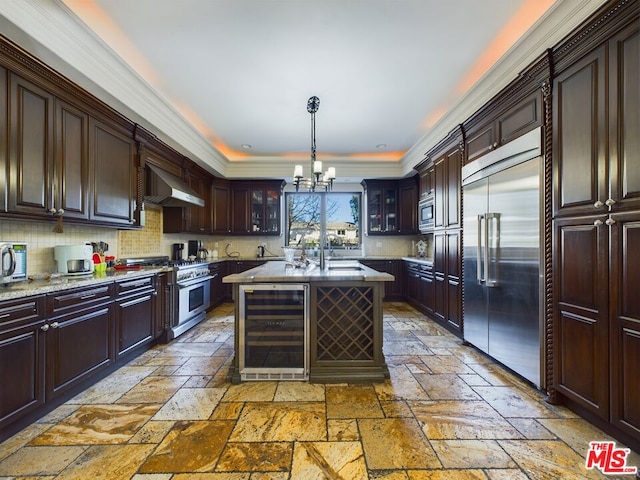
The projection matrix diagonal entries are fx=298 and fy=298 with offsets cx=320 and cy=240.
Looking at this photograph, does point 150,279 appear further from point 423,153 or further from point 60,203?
point 423,153

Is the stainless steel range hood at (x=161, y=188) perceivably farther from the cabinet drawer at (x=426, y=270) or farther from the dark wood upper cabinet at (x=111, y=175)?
the cabinet drawer at (x=426, y=270)

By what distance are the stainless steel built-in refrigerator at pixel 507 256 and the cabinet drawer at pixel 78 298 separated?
3.47 m

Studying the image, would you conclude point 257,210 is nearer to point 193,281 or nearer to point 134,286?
point 193,281

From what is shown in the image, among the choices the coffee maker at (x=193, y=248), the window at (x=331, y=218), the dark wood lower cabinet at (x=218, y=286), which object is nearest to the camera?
the dark wood lower cabinet at (x=218, y=286)

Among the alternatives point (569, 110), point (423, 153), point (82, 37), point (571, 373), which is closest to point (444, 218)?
point (423, 153)

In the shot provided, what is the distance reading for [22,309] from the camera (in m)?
1.85

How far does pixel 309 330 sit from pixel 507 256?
1.88m

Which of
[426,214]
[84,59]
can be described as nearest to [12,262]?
[84,59]

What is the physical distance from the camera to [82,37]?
2.29 m

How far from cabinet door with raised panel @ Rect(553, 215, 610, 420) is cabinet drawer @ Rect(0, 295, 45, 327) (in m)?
3.53

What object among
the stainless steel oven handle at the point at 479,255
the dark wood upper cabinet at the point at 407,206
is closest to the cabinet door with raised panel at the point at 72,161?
the stainless steel oven handle at the point at 479,255

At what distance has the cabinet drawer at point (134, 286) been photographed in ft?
9.03

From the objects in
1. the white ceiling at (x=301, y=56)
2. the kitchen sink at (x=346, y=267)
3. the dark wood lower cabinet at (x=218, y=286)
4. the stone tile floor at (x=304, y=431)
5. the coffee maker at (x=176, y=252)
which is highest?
the white ceiling at (x=301, y=56)

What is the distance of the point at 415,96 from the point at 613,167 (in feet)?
7.21
